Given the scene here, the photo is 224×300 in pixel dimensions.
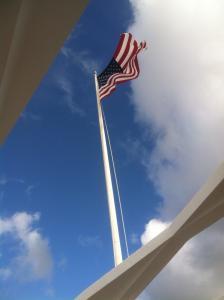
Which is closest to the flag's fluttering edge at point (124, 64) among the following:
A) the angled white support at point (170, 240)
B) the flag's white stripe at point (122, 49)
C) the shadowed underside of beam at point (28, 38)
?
the flag's white stripe at point (122, 49)

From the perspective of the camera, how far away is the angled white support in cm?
770

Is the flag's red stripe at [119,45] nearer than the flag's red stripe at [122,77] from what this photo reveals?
Yes

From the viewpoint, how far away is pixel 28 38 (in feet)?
12.3

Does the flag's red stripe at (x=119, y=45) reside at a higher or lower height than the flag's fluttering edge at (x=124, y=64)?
higher

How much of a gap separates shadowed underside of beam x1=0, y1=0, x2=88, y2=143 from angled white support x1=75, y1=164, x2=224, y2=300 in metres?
4.56

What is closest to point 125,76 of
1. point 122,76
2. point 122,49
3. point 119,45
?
point 122,76

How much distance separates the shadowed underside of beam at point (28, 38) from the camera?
3.39 metres

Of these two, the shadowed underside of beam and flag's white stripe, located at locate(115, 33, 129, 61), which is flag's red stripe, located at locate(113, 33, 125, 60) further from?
the shadowed underside of beam

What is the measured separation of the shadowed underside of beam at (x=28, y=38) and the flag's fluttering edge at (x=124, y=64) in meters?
12.1

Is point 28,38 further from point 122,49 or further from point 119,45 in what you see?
point 119,45

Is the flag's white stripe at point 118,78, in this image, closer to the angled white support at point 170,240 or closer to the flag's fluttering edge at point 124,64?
the flag's fluttering edge at point 124,64

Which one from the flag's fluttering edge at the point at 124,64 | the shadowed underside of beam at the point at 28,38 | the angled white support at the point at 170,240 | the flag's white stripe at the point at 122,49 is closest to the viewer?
the shadowed underside of beam at the point at 28,38

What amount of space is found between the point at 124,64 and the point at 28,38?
12.8m

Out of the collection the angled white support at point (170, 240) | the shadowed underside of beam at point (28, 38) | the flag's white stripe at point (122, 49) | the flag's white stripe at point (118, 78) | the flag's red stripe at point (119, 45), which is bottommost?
the angled white support at point (170, 240)
